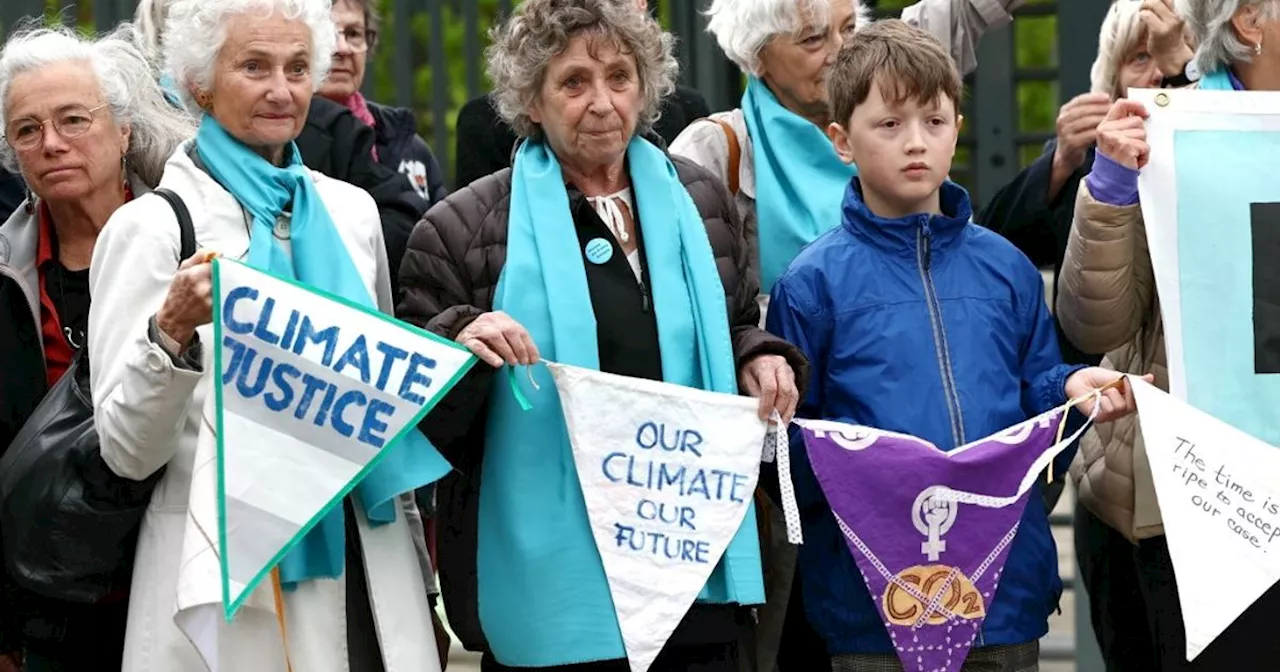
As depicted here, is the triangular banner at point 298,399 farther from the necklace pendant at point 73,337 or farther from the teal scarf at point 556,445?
the necklace pendant at point 73,337

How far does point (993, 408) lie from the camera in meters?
4.37

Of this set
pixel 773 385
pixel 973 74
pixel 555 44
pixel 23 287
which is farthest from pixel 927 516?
pixel 973 74

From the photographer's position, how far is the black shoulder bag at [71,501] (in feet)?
13.4

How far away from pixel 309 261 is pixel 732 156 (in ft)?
4.14

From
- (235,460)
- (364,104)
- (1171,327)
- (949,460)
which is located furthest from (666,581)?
(364,104)

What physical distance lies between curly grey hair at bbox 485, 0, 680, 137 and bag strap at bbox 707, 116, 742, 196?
1.84 feet

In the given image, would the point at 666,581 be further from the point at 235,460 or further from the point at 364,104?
the point at 364,104

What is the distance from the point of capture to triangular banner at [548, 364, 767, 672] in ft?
13.8

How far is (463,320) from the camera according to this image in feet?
13.5

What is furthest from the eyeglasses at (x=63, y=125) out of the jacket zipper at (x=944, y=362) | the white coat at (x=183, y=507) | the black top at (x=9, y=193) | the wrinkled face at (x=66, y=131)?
the jacket zipper at (x=944, y=362)

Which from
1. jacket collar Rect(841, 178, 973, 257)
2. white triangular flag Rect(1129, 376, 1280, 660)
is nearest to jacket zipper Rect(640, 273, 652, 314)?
jacket collar Rect(841, 178, 973, 257)

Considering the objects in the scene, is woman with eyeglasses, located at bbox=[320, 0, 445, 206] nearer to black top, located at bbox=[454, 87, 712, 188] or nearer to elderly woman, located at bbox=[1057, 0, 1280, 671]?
black top, located at bbox=[454, 87, 712, 188]

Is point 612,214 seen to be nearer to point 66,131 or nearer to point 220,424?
point 220,424

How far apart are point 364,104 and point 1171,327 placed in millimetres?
2577
